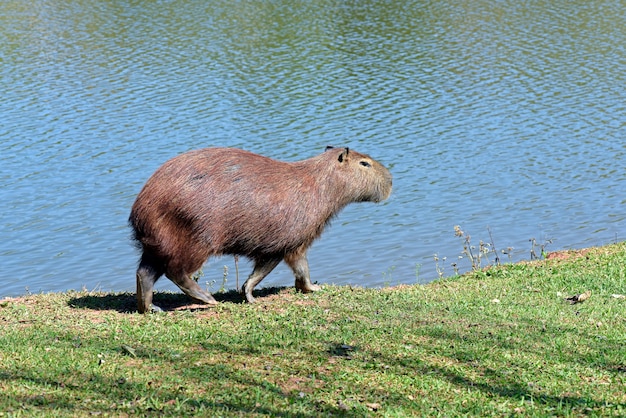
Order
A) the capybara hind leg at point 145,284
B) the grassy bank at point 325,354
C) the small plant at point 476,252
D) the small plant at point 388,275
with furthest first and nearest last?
the small plant at point 388,275, the small plant at point 476,252, the capybara hind leg at point 145,284, the grassy bank at point 325,354

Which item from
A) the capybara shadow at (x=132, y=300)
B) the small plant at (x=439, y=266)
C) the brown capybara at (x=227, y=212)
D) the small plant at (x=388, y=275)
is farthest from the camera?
the small plant at (x=388, y=275)

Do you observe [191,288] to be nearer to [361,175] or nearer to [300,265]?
[300,265]

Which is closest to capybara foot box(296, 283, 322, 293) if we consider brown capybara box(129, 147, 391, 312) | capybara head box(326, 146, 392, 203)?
brown capybara box(129, 147, 391, 312)

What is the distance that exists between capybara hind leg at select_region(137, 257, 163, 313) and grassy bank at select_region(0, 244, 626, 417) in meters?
0.21

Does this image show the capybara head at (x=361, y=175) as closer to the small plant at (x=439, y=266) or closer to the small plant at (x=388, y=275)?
the small plant at (x=439, y=266)

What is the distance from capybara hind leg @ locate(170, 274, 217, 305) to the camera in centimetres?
768

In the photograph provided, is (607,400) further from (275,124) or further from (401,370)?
(275,124)

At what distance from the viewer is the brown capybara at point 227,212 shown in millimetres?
7387

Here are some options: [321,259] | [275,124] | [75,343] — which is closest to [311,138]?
[275,124]

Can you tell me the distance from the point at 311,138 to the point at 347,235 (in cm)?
450

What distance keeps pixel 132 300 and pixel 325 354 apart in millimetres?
2730

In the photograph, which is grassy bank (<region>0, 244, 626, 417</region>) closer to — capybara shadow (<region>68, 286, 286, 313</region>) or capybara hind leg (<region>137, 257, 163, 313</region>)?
capybara shadow (<region>68, 286, 286, 313</region>)

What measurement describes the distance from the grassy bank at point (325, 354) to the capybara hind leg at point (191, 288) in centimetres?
17

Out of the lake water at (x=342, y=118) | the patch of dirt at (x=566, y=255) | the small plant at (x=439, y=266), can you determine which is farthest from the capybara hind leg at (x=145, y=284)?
the patch of dirt at (x=566, y=255)
